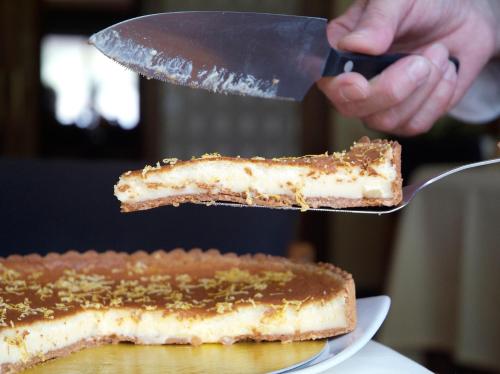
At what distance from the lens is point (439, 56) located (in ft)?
4.42

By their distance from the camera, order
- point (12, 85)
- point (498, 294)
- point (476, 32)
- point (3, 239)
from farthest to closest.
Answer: point (12, 85) → point (498, 294) → point (3, 239) → point (476, 32)

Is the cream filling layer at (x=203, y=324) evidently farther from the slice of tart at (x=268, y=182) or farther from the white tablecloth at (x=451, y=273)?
the white tablecloth at (x=451, y=273)

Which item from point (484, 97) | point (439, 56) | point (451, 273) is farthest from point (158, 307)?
point (451, 273)

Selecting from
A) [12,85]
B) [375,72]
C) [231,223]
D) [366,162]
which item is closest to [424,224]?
[231,223]

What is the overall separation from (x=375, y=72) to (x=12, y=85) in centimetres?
529

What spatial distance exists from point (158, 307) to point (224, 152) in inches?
194

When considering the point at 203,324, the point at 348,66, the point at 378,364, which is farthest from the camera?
the point at 348,66

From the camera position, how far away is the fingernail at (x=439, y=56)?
1.34m

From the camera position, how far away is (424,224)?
3244 millimetres

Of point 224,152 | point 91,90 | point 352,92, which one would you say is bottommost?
point 224,152

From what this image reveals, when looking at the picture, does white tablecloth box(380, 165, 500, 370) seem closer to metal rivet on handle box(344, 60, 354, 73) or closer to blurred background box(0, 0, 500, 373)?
blurred background box(0, 0, 500, 373)

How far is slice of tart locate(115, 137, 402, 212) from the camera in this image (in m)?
1.03

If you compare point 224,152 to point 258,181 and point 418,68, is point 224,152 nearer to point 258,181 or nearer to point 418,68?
point 418,68

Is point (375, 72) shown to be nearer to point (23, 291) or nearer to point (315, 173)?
point (315, 173)
